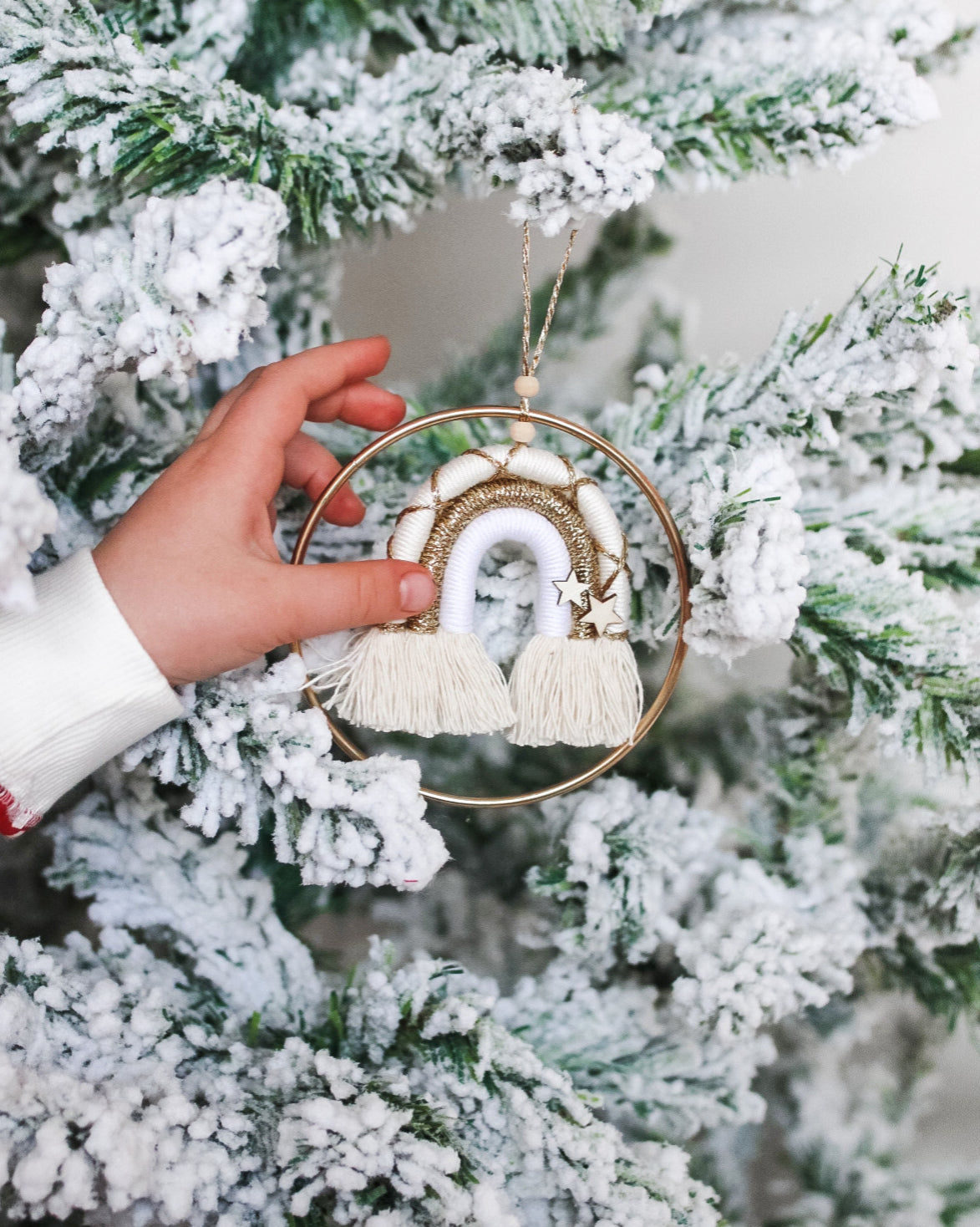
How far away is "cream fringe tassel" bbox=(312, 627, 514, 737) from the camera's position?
62cm

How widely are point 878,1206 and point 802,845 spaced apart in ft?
0.86

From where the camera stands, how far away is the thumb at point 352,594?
1.80 ft

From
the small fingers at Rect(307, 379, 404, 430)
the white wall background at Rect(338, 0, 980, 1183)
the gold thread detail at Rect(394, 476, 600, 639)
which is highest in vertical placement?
the white wall background at Rect(338, 0, 980, 1183)

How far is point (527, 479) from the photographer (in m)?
0.64

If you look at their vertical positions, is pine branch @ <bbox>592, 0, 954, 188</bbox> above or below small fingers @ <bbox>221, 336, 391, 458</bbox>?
above

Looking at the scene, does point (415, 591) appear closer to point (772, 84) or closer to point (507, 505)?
point (507, 505)

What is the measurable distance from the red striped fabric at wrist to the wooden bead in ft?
1.24

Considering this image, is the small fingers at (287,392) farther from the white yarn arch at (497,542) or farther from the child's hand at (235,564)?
the white yarn arch at (497,542)

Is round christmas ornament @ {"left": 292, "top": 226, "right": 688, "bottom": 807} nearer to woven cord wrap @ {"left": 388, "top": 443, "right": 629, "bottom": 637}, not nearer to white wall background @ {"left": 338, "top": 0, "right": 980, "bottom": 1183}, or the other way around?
woven cord wrap @ {"left": 388, "top": 443, "right": 629, "bottom": 637}

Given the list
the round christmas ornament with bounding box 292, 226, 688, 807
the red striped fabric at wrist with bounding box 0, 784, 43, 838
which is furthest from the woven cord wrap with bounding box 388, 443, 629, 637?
the red striped fabric at wrist with bounding box 0, 784, 43, 838

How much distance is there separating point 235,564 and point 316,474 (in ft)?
0.44

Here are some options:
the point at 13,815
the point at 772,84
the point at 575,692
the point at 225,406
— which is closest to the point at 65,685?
the point at 13,815

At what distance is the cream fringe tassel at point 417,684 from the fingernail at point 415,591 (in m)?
0.04

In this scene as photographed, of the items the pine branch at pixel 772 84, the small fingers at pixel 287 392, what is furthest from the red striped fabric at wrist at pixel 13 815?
the pine branch at pixel 772 84
